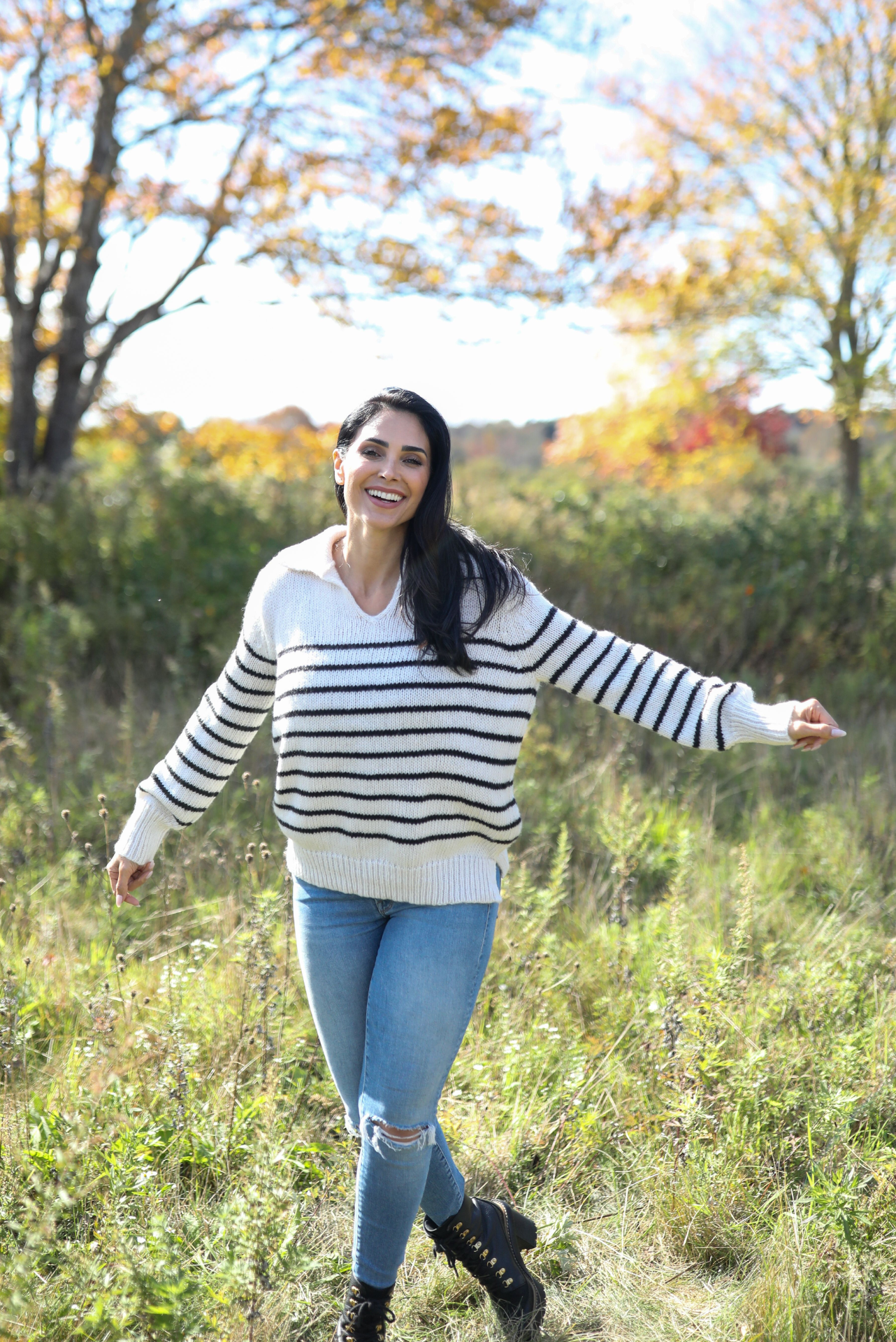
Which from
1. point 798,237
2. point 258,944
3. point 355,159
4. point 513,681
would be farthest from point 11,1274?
point 798,237

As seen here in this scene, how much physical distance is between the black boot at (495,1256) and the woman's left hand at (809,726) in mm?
1284

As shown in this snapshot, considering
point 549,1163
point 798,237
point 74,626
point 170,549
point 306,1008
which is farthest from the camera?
point 798,237

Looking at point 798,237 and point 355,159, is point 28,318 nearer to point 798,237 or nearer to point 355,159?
point 355,159

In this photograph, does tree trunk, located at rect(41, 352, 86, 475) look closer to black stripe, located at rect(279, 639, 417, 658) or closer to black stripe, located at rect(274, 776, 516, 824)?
black stripe, located at rect(279, 639, 417, 658)

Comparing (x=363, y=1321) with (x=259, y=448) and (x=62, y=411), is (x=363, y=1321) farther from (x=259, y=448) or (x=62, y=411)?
(x=259, y=448)

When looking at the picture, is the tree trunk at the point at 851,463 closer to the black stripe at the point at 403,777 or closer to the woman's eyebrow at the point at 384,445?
the woman's eyebrow at the point at 384,445

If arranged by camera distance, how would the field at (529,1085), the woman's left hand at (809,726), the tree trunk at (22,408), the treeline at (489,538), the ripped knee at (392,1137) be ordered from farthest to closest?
1. the tree trunk at (22,408)
2. the treeline at (489,538)
3. the field at (529,1085)
4. the woman's left hand at (809,726)
5. the ripped knee at (392,1137)

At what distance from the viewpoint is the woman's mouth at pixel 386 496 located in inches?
88.4

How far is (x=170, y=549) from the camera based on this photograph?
7.30m

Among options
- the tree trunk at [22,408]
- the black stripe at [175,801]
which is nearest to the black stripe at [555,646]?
the black stripe at [175,801]

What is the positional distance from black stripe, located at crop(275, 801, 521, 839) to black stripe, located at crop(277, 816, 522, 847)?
1 cm

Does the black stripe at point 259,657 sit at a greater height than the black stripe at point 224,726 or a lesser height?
greater

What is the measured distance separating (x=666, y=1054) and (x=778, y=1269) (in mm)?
653

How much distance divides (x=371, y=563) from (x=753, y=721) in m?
0.93
